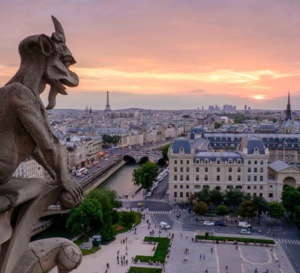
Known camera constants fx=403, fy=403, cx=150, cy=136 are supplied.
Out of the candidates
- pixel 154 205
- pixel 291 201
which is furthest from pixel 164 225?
pixel 291 201

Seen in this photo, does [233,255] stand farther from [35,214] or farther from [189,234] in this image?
[35,214]

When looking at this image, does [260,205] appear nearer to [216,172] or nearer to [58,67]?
[216,172]

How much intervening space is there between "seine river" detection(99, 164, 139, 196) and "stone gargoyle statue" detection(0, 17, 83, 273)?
51.7 meters

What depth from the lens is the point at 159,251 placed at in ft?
110

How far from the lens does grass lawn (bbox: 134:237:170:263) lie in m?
31.8

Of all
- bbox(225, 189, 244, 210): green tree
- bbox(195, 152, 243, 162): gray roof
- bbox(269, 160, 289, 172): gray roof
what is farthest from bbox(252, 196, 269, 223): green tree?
bbox(269, 160, 289, 172): gray roof

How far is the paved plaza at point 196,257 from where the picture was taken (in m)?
30.3

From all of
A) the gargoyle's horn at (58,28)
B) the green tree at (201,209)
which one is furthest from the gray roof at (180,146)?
the gargoyle's horn at (58,28)

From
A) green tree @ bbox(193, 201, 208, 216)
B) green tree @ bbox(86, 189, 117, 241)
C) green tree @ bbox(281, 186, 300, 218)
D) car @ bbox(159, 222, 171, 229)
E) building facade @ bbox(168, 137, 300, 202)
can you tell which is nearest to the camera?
green tree @ bbox(86, 189, 117, 241)

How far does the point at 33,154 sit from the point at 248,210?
127ft

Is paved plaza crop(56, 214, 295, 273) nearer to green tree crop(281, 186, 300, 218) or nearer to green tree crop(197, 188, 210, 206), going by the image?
green tree crop(281, 186, 300, 218)

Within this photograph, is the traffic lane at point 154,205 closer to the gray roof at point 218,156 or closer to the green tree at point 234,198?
the green tree at point 234,198

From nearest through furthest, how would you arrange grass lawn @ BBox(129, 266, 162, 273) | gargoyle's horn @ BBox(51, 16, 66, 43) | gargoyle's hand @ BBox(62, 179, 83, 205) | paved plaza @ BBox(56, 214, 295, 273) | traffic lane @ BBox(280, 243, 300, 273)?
gargoyle's horn @ BBox(51, 16, 66, 43), gargoyle's hand @ BBox(62, 179, 83, 205), grass lawn @ BBox(129, 266, 162, 273), paved plaza @ BBox(56, 214, 295, 273), traffic lane @ BBox(280, 243, 300, 273)

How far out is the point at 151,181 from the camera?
5694 centimetres
